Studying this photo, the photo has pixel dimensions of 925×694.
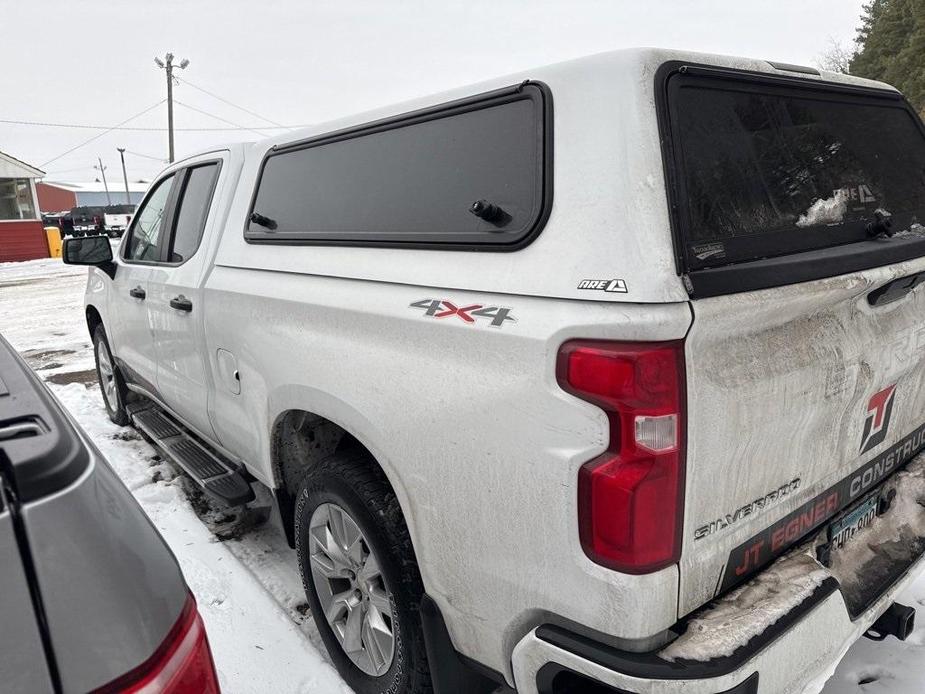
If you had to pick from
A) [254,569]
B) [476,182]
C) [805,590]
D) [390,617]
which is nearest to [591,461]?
[805,590]

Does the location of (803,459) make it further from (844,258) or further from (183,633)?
(183,633)

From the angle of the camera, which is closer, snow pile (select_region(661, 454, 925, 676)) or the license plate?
snow pile (select_region(661, 454, 925, 676))

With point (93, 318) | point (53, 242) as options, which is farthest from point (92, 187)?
point (93, 318)

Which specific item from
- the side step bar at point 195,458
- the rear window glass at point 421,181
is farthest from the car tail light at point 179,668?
the side step bar at point 195,458

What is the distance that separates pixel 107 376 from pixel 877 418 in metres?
5.19

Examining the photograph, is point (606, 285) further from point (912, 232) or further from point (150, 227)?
point (150, 227)

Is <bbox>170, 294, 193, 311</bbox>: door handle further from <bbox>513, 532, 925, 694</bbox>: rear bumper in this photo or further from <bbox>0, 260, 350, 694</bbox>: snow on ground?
<bbox>513, 532, 925, 694</bbox>: rear bumper

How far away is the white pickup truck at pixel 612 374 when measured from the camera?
142cm

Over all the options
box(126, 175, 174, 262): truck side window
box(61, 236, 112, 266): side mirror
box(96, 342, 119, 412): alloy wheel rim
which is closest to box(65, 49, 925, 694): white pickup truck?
box(126, 175, 174, 262): truck side window

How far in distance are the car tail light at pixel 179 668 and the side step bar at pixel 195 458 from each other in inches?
81.7

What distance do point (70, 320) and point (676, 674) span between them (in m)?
11.6

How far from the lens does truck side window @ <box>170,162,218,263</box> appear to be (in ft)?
10.6

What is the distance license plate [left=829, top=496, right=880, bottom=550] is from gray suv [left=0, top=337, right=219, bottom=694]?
1.71 meters

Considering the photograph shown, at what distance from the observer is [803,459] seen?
1736 mm
